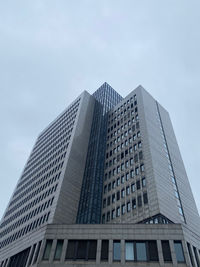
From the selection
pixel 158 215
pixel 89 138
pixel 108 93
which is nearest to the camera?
pixel 158 215

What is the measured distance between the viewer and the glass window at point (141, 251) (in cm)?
2820

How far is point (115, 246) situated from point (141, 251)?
3260mm

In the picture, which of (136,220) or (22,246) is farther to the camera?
(136,220)

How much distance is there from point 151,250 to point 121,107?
5613 centimetres

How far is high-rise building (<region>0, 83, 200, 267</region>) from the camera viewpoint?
97.2ft

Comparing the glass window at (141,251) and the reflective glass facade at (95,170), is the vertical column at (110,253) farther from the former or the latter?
the reflective glass facade at (95,170)

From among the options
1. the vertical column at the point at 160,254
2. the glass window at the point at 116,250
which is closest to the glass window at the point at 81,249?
the glass window at the point at 116,250

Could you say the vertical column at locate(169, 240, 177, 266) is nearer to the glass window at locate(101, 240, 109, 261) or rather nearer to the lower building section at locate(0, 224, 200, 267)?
the lower building section at locate(0, 224, 200, 267)

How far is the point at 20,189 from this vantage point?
8519 cm

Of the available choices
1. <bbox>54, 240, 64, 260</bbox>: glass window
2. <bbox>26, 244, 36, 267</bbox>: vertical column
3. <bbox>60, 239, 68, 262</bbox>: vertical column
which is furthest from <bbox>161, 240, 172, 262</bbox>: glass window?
<bbox>26, 244, 36, 267</bbox>: vertical column

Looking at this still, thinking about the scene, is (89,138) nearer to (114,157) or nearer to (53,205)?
(114,157)

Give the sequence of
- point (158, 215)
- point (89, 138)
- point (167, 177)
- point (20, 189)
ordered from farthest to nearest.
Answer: point (20, 189) → point (89, 138) → point (167, 177) → point (158, 215)

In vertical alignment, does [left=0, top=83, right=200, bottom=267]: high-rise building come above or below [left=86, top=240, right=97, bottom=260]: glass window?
above

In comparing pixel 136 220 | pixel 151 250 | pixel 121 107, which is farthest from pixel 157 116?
pixel 151 250
